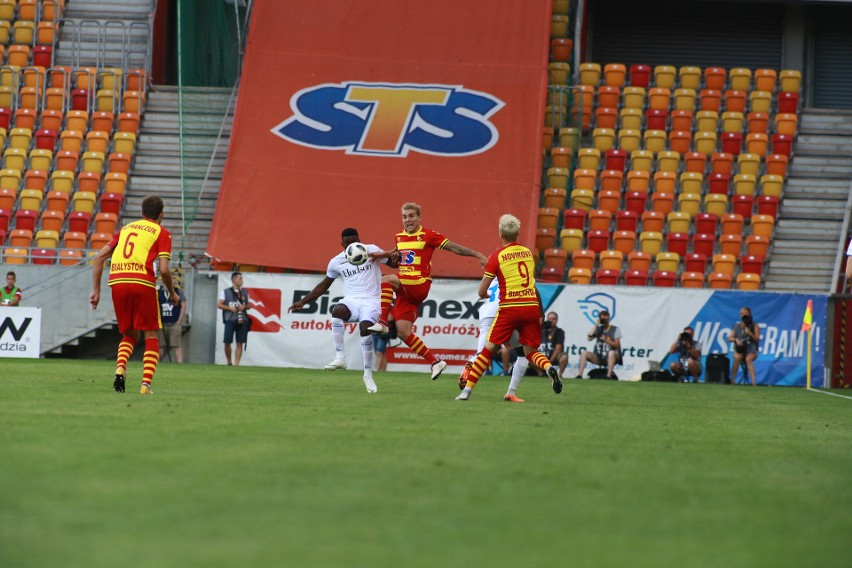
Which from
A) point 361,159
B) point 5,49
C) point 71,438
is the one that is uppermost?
point 5,49

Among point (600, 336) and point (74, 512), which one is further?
point (600, 336)

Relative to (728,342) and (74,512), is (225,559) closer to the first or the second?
(74,512)

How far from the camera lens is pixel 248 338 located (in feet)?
80.0

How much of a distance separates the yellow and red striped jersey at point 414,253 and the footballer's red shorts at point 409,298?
6 centimetres

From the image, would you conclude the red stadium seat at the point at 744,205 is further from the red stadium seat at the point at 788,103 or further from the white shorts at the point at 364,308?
the white shorts at the point at 364,308

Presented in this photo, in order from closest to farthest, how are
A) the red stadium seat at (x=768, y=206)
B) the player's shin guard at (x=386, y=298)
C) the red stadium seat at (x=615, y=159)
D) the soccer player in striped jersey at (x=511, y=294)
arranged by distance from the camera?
the soccer player in striped jersey at (x=511, y=294), the player's shin guard at (x=386, y=298), the red stadium seat at (x=768, y=206), the red stadium seat at (x=615, y=159)

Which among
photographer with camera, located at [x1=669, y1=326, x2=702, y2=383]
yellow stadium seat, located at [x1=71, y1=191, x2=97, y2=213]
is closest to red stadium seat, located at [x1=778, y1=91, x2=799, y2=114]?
photographer with camera, located at [x1=669, y1=326, x2=702, y2=383]

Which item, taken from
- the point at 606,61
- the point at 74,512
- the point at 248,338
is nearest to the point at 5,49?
the point at 248,338

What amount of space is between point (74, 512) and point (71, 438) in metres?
2.78

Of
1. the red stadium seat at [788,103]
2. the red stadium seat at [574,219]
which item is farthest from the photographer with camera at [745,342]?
the red stadium seat at [788,103]

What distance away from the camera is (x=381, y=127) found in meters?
28.2

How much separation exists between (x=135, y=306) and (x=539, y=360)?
13.3ft

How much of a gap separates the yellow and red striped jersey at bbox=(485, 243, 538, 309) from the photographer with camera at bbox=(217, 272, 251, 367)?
37.9 feet

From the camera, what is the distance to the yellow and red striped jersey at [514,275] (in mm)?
13094
